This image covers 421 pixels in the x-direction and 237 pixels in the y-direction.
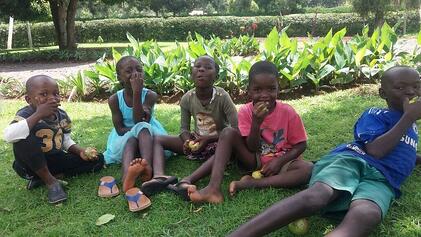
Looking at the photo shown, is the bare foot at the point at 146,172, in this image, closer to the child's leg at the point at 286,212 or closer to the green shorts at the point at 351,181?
the child's leg at the point at 286,212

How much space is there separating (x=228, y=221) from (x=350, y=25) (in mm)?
25368

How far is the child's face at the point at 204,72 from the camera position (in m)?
2.99

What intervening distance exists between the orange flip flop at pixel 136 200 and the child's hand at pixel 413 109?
160cm

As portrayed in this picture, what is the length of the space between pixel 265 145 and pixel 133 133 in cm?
100

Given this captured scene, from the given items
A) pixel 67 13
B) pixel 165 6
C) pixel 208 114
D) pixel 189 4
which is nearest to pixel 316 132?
pixel 208 114

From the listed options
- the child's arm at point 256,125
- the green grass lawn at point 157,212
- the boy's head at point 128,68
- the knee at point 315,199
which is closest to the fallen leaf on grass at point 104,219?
the green grass lawn at point 157,212

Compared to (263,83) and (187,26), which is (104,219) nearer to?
(263,83)

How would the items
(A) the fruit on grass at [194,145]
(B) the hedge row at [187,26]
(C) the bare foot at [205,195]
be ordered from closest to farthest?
(C) the bare foot at [205,195], (A) the fruit on grass at [194,145], (B) the hedge row at [187,26]

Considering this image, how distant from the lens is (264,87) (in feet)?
8.46

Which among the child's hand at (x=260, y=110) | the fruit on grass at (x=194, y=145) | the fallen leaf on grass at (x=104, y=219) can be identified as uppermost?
the child's hand at (x=260, y=110)

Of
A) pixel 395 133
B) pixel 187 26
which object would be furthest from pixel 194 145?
pixel 187 26

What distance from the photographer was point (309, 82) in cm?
559

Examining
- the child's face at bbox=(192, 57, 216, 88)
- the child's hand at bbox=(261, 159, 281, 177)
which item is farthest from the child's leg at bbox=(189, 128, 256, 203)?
the child's face at bbox=(192, 57, 216, 88)

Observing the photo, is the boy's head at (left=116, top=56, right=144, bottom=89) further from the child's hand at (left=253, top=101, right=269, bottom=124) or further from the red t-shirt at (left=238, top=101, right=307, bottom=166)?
the child's hand at (left=253, top=101, right=269, bottom=124)
